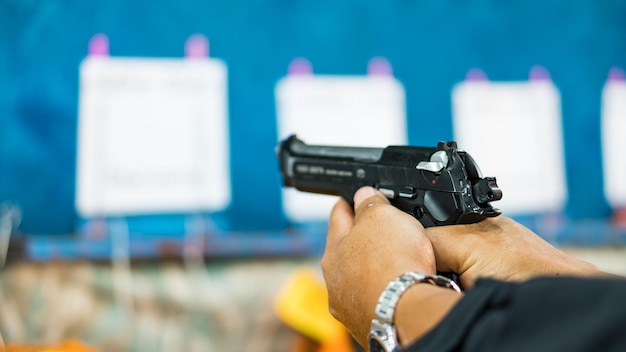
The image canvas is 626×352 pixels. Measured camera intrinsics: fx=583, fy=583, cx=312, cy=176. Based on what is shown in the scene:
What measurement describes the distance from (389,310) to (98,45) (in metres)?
1.05

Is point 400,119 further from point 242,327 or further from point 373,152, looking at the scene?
point 373,152

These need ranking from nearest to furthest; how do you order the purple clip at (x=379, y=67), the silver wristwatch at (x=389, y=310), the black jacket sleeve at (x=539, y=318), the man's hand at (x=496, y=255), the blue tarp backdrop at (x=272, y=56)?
the black jacket sleeve at (x=539, y=318) < the silver wristwatch at (x=389, y=310) < the man's hand at (x=496, y=255) < the blue tarp backdrop at (x=272, y=56) < the purple clip at (x=379, y=67)

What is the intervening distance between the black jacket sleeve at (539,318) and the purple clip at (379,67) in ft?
3.84

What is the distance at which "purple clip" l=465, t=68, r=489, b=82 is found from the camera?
154 centimetres

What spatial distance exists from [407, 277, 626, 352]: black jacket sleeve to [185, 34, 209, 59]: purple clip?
1.10m

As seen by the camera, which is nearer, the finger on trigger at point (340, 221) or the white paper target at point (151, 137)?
the finger on trigger at point (340, 221)

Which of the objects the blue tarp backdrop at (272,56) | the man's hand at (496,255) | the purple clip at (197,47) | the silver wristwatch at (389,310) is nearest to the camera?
the silver wristwatch at (389,310)

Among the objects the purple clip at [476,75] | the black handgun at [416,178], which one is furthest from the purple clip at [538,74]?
the black handgun at [416,178]

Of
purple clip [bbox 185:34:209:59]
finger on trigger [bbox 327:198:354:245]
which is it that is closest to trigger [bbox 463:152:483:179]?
finger on trigger [bbox 327:198:354:245]

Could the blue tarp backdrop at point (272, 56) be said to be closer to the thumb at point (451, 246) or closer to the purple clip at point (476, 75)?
the purple clip at point (476, 75)

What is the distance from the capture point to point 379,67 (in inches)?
57.6

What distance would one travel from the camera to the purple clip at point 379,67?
4.78ft

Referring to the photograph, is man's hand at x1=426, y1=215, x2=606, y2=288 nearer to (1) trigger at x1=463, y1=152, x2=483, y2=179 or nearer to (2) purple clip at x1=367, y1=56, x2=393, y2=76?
(1) trigger at x1=463, y1=152, x2=483, y2=179

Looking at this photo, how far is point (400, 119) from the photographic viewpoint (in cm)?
146
